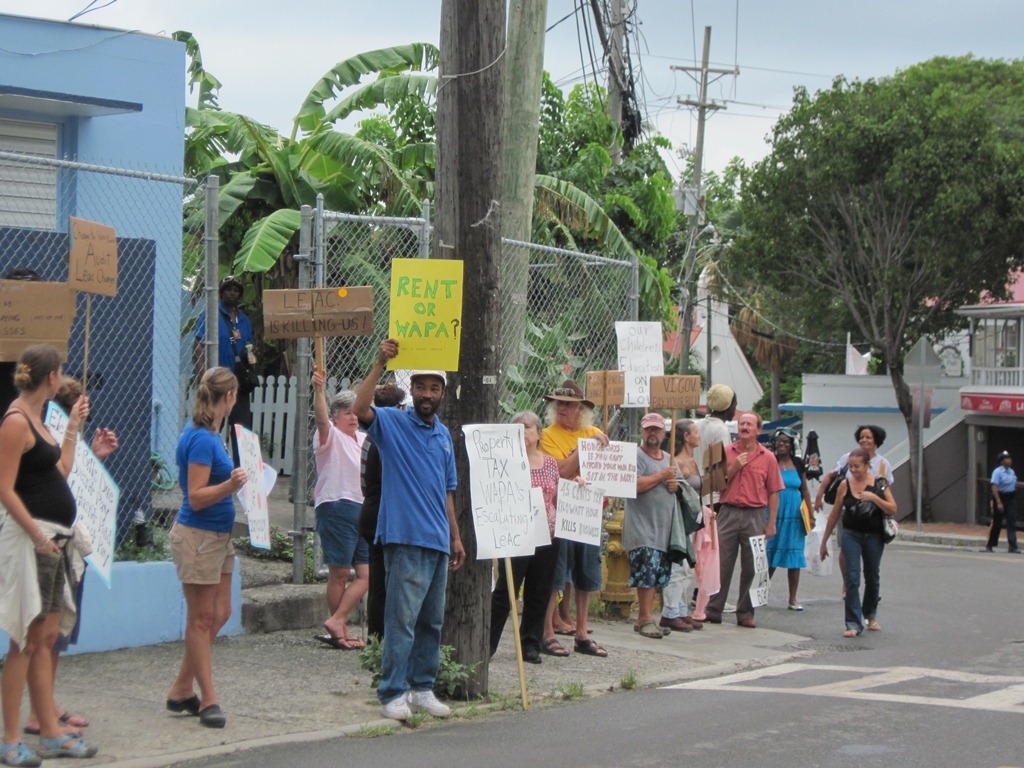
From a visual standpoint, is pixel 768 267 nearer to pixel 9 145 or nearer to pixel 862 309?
pixel 862 309

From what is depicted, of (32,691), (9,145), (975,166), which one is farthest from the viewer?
(975,166)

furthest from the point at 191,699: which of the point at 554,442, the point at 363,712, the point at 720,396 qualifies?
the point at 720,396

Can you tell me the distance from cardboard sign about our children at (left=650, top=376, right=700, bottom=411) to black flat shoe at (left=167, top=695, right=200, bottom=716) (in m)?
5.46

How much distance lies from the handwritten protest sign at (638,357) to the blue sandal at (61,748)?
20.1 ft

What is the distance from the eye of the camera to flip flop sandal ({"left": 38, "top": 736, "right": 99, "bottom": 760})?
602 centimetres

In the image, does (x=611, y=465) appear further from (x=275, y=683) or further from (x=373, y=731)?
(x=373, y=731)

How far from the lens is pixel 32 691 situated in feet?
19.7

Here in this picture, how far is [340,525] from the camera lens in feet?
29.8

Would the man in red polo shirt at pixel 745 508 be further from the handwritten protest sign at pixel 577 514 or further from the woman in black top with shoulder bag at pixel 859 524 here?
the handwritten protest sign at pixel 577 514

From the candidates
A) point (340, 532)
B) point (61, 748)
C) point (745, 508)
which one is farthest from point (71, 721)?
point (745, 508)

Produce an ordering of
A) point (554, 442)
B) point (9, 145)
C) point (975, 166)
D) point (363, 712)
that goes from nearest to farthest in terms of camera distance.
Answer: point (363, 712)
point (554, 442)
point (9, 145)
point (975, 166)

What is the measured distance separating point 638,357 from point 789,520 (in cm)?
317

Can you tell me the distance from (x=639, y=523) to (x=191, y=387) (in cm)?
391

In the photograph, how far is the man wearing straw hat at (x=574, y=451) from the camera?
31.8 ft
